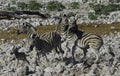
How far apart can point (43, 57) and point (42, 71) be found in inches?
52.4

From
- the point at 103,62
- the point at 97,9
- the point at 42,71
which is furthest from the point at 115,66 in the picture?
the point at 97,9

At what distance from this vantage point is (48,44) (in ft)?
66.2

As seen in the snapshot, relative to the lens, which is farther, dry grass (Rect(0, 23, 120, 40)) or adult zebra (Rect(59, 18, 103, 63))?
dry grass (Rect(0, 23, 120, 40))

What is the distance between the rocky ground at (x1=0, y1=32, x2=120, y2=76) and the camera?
18.2 meters

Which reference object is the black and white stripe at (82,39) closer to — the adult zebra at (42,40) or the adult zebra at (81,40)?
the adult zebra at (81,40)

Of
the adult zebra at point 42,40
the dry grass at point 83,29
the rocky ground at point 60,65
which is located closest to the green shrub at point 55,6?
the dry grass at point 83,29

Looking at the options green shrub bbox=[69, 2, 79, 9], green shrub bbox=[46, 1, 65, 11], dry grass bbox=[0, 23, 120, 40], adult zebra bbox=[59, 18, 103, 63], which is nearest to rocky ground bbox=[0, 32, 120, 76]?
adult zebra bbox=[59, 18, 103, 63]

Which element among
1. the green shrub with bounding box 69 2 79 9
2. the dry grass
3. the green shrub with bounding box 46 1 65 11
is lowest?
the green shrub with bounding box 69 2 79 9

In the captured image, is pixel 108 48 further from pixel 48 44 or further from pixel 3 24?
A: pixel 3 24

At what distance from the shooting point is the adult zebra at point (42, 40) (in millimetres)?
19609

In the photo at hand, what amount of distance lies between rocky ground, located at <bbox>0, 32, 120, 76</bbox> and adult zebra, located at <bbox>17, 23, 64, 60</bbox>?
194 mm

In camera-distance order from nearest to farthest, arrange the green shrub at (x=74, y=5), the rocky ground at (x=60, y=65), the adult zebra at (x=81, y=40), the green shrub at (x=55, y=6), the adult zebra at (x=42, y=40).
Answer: the rocky ground at (x=60, y=65) → the adult zebra at (x=81, y=40) → the adult zebra at (x=42, y=40) → the green shrub at (x=55, y=6) → the green shrub at (x=74, y=5)

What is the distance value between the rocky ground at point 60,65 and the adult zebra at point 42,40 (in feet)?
0.64

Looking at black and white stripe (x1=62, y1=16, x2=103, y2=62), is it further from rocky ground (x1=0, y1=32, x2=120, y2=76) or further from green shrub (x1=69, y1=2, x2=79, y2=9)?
green shrub (x1=69, y1=2, x2=79, y2=9)
